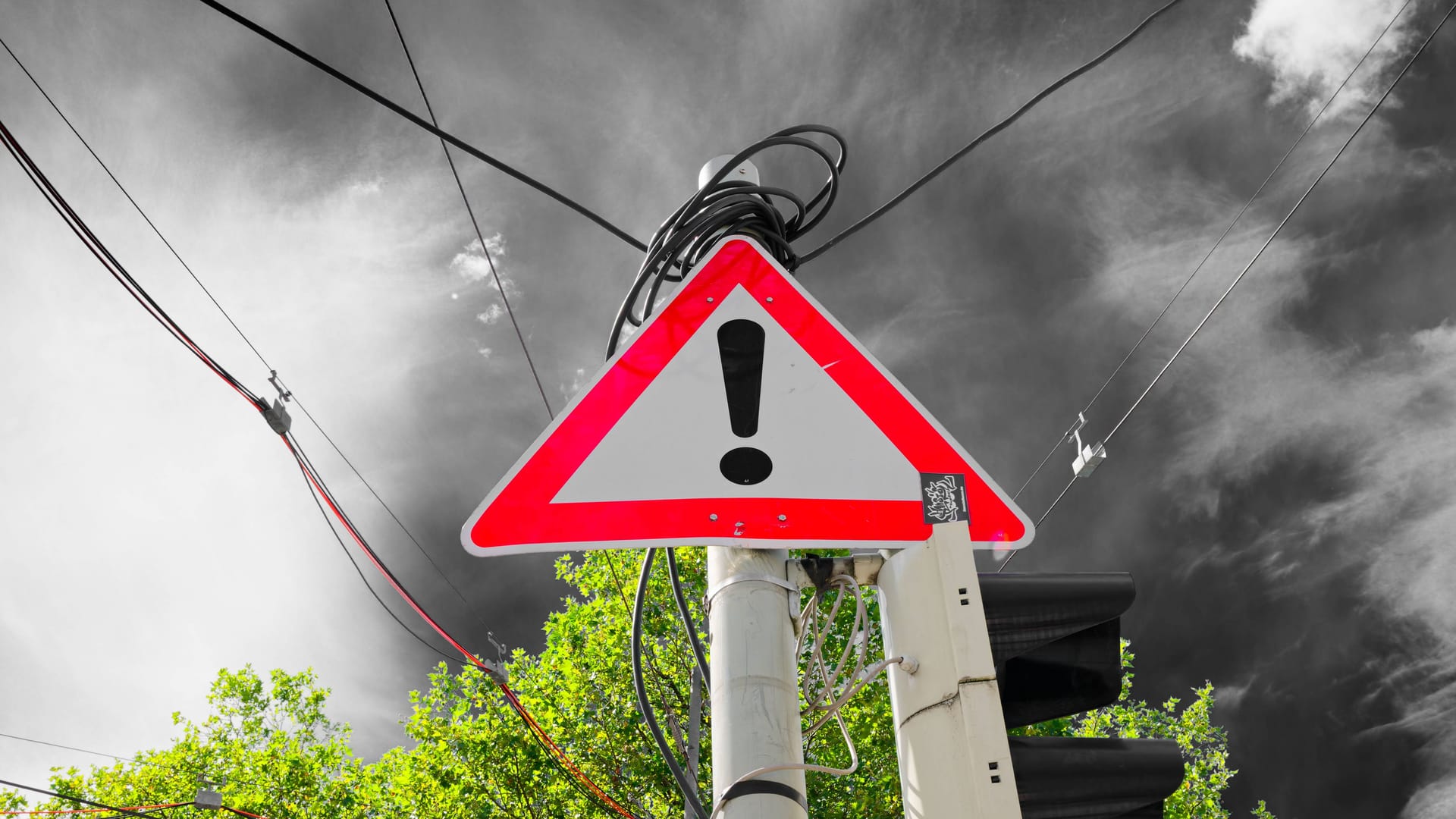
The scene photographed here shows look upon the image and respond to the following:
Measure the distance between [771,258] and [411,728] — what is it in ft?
44.3

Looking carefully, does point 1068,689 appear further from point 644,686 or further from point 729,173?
point 729,173

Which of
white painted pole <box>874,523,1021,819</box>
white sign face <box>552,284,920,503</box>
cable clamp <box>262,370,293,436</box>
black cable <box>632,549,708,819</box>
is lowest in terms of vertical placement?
white painted pole <box>874,523,1021,819</box>

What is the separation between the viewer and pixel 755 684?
1438 mm

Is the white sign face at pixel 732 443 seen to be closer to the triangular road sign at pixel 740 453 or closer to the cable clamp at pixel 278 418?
the triangular road sign at pixel 740 453

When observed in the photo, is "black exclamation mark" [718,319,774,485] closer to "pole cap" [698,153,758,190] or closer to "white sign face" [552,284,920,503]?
"white sign face" [552,284,920,503]

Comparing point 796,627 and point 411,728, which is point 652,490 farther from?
point 411,728

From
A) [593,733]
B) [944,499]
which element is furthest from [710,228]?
[593,733]

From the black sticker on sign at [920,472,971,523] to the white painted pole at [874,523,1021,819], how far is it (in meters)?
0.07

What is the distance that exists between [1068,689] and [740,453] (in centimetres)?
86

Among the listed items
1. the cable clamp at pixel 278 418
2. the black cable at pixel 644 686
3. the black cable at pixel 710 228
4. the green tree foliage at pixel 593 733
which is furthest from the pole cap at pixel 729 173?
the green tree foliage at pixel 593 733

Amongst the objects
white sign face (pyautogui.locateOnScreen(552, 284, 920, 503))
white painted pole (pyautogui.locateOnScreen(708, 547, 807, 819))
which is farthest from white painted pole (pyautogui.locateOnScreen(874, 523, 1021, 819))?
white sign face (pyautogui.locateOnScreen(552, 284, 920, 503))

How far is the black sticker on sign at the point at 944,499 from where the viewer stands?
1617mm

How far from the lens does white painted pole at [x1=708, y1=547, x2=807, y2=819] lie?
137 cm

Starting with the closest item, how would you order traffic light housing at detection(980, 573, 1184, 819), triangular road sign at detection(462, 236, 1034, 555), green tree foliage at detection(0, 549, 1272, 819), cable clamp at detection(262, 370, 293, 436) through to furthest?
1. traffic light housing at detection(980, 573, 1184, 819)
2. triangular road sign at detection(462, 236, 1034, 555)
3. cable clamp at detection(262, 370, 293, 436)
4. green tree foliage at detection(0, 549, 1272, 819)
